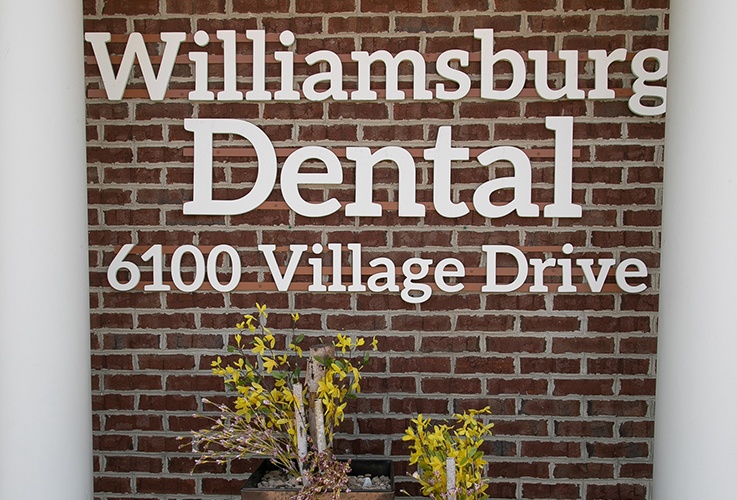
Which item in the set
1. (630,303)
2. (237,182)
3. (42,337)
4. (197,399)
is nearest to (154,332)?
(197,399)

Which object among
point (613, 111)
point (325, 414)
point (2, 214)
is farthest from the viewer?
point (613, 111)

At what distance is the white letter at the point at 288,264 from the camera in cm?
273

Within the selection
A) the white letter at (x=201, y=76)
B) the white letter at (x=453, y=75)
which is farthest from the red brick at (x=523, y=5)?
the white letter at (x=201, y=76)

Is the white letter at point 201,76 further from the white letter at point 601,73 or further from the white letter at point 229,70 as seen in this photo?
the white letter at point 601,73

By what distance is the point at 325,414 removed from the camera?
2.53 metres

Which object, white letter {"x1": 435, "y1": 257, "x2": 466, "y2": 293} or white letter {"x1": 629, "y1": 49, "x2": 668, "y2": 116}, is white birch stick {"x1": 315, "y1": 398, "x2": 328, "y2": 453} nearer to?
white letter {"x1": 435, "y1": 257, "x2": 466, "y2": 293}

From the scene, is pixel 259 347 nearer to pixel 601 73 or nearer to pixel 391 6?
pixel 391 6

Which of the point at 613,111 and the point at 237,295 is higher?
the point at 613,111

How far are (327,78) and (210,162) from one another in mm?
598

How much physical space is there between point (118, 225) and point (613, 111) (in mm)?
2124

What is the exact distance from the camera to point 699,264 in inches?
90.5

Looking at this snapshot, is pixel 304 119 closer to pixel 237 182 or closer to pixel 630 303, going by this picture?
pixel 237 182

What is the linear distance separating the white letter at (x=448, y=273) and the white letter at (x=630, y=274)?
2.10ft

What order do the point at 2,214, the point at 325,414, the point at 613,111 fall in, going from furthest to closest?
1. the point at 613,111
2. the point at 325,414
3. the point at 2,214
